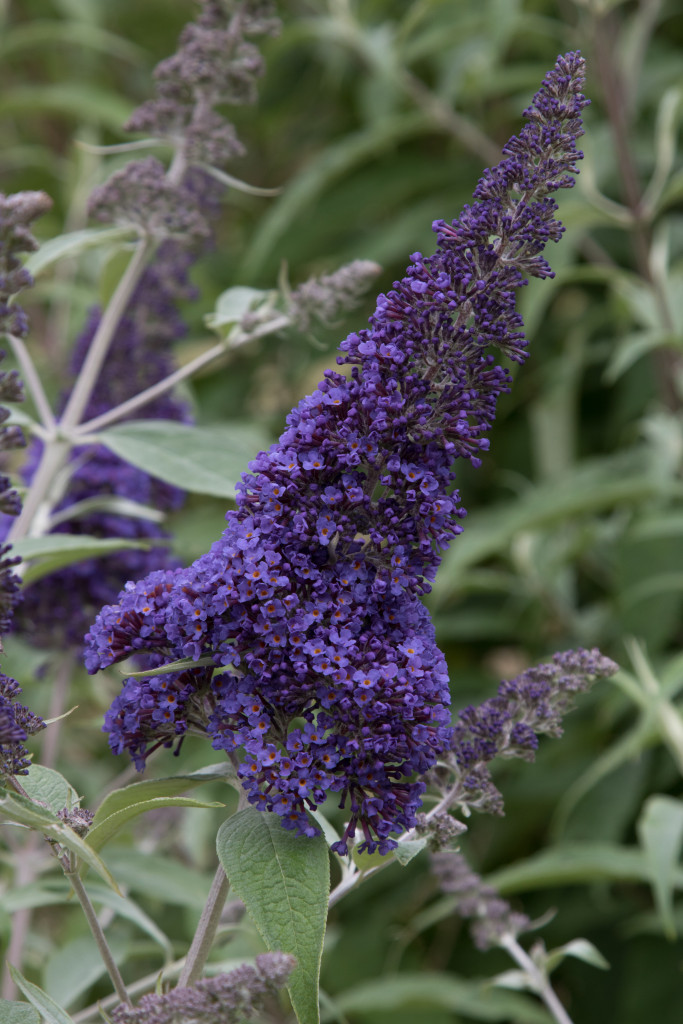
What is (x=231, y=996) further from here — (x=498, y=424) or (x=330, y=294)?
(x=498, y=424)

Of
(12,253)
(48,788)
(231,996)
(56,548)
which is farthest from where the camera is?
(56,548)

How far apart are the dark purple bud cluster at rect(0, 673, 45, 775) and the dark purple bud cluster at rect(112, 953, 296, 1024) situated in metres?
0.20

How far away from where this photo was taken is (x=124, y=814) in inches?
32.4

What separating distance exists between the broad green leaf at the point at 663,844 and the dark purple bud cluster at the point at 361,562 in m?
0.75

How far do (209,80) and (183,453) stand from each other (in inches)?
20.1

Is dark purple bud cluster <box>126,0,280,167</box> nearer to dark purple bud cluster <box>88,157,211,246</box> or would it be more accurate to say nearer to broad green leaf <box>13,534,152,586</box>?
dark purple bud cluster <box>88,157,211,246</box>

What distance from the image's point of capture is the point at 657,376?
7.87 ft

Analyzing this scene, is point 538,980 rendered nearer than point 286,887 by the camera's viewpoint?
No

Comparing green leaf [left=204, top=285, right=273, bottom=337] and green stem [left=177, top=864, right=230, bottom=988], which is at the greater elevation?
green leaf [left=204, top=285, right=273, bottom=337]

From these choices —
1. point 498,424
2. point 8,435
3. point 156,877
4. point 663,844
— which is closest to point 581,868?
point 663,844

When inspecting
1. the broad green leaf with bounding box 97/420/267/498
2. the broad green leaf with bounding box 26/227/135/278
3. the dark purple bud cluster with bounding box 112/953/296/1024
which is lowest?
the dark purple bud cluster with bounding box 112/953/296/1024

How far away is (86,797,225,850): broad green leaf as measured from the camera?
790 millimetres

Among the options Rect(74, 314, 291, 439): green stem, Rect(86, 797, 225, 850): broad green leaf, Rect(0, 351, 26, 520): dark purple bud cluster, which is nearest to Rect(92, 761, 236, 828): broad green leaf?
Rect(86, 797, 225, 850): broad green leaf

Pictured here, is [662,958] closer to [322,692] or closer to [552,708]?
[552,708]
